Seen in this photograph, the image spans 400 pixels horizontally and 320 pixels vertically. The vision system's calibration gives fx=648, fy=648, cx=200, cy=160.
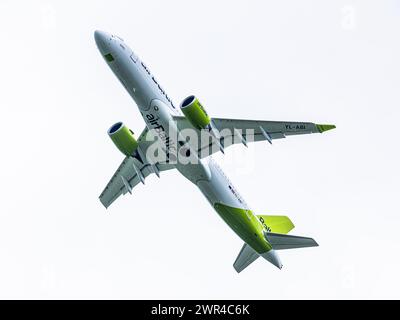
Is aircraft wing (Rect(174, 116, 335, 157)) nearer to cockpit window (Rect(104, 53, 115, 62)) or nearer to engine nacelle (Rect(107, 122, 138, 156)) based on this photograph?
engine nacelle (Rect(107, 122, 138, 156))

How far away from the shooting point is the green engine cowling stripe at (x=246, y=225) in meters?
46.1

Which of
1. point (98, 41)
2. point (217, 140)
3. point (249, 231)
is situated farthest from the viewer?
point (249, 231)

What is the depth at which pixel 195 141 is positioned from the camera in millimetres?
45281

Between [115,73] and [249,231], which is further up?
[115,73]

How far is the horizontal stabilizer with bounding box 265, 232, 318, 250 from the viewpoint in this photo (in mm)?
47156

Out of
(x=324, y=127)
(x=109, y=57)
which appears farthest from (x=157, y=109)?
(x=324, y=127)

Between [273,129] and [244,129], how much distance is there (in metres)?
2.16

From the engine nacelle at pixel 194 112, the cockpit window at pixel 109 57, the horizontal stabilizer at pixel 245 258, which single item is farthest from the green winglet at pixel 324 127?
the cockpit window at pixel 109 57

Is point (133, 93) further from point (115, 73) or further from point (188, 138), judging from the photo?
point (188, 138)

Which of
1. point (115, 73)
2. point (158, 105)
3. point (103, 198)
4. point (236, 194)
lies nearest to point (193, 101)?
point (158, 105)

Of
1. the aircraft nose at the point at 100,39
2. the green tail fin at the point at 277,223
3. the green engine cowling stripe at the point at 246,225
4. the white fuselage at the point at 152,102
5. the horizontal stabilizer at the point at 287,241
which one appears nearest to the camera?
the aircraft nose at the point at 100,39

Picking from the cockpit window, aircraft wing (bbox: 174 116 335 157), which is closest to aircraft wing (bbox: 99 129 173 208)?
aircraft wing (bbox: 174 116 335 157)

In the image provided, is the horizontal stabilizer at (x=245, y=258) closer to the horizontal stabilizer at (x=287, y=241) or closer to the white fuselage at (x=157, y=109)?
the horizontal stabilizer at (x=287, y=241)

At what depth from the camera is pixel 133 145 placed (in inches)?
1764
